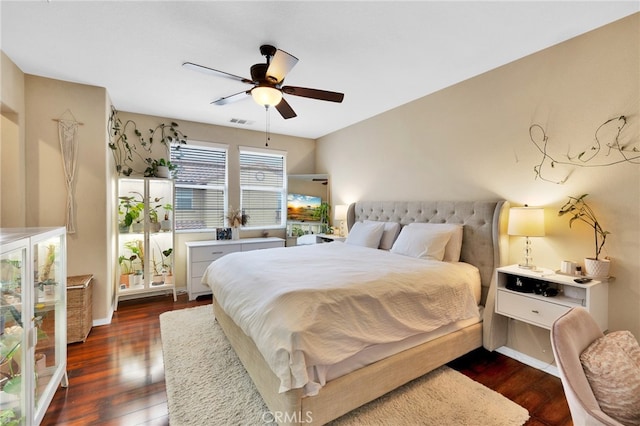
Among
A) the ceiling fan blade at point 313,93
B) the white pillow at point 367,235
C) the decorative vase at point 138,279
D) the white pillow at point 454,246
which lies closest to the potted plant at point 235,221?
the decorative vase at point 138,279

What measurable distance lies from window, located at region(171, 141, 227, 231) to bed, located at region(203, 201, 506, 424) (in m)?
2.00

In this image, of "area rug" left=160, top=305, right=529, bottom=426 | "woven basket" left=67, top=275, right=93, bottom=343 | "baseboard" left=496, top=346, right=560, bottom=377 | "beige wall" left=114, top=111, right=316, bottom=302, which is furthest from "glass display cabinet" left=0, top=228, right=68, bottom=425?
"baseboard" left=496, top=346, right=560, bottom=377

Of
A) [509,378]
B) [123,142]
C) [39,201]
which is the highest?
[123,142]

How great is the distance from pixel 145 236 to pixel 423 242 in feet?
12.3

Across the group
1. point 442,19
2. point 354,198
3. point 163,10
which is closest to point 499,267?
point 442,19

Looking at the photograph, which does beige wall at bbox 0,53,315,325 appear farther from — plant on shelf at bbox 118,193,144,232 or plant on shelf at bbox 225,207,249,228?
plant on shelf at bbox 225,207,249,228

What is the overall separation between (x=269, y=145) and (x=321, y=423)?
15.0 feet

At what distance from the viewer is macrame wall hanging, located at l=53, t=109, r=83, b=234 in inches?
119

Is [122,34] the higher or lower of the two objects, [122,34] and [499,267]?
the higher

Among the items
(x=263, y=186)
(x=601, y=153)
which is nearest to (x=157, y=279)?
(x=263, y=186)

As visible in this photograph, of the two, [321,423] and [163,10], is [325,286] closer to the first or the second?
[321,423]

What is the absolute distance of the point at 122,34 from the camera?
2.22 metres

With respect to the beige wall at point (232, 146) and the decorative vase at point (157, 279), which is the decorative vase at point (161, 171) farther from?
the decorative vase at point (157, 279)

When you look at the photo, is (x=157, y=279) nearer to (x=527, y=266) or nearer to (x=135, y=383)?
(x=135, y=383)
